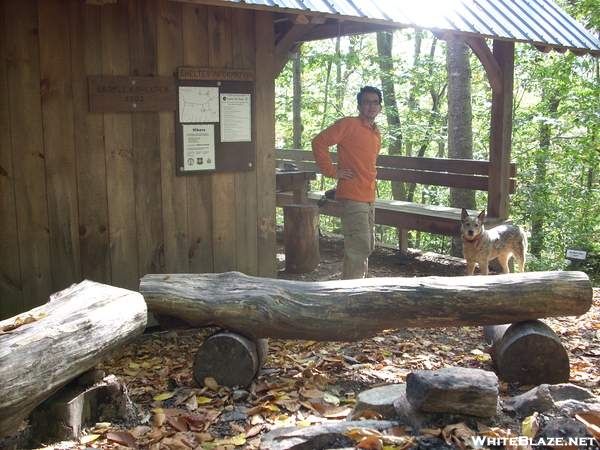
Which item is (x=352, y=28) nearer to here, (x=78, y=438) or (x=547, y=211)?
(x=78, y=438)

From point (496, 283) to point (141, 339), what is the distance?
3.53 metres

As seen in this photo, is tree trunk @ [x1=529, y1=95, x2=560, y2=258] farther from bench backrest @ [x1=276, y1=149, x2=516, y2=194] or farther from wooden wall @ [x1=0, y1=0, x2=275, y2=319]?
wooden wall @ [x1=0, y1=0, x2=275, y2=319]

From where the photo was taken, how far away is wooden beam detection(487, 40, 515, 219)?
Answer: 884 centimetres

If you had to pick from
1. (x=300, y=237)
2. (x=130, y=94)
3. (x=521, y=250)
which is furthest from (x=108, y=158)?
(x=521, y=250)

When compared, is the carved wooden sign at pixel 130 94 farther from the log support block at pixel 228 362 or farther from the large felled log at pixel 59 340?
the log support block at pixel 228 362

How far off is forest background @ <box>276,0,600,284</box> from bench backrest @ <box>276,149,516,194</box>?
178 centimetres

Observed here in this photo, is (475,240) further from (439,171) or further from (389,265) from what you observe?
(439,171)

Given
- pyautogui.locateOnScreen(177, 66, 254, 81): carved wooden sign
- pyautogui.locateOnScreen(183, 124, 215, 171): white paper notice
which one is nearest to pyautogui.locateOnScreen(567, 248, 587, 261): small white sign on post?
pyautogui.locateOnScreen(177, 66, 254, 81): carved wooden sign

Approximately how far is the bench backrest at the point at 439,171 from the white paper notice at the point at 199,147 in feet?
15.6

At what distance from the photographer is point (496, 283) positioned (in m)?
5.49

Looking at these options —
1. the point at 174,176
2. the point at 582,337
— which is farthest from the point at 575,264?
the point at 174,176

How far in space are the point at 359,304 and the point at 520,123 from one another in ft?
43.9

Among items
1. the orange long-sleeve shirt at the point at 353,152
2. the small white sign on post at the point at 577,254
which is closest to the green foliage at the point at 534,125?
the small white sign on post at the point at 577,254

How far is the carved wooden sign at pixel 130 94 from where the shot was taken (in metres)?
5.96
